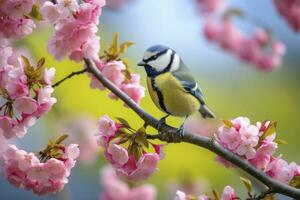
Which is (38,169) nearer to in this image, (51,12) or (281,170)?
(51,12)

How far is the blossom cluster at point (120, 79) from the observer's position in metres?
1.78

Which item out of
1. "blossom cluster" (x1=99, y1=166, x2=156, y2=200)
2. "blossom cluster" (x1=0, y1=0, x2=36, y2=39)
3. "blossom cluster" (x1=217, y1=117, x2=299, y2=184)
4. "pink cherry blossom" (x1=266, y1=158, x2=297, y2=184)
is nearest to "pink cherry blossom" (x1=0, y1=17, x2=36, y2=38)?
"blossom cluster" (x1=0, y1=0, x2=36, y2=39)

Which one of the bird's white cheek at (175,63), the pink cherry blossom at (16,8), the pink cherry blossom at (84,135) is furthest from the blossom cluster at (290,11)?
the pink cherry blossom at (16,8)

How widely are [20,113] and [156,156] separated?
13.2 inches

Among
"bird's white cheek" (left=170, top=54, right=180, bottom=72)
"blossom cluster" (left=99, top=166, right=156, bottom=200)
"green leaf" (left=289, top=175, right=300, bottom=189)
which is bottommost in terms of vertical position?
"blossom cluster" (left=99, top=166, right=156, bottom=200)

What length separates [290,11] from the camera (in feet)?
9.71

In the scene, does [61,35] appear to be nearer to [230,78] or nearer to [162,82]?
[162,82]

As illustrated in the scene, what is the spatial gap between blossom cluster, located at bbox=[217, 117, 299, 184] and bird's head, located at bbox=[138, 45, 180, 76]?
26cm

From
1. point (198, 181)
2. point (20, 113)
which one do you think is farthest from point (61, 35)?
point (198, 181)

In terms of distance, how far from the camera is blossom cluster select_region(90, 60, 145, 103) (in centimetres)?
178

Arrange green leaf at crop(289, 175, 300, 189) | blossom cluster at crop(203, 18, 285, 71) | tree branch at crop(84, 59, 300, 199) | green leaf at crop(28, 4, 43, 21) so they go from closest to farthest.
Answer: tree branch at crop(84, 59, 300, 199)
green leaf at crop(289, 175, 300, 189)
green leaf at crop(28, 4, 43, 21)
blossom cluster at crop(203, 18, 285, 71)

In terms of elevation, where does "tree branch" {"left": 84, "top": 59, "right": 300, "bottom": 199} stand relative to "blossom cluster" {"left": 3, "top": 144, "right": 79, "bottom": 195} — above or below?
above

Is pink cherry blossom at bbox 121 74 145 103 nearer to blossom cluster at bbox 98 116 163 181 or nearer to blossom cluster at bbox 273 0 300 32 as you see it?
blossom cluster at bbox 98 116 163 181

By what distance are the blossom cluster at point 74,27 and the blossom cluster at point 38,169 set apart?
0.25m
